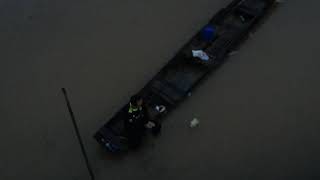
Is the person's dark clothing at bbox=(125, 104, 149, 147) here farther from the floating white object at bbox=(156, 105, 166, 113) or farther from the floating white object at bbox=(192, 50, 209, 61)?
the floating white object at bbox=(192, 50, 209, 61)

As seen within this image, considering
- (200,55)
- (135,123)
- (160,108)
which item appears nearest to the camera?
(135,123)

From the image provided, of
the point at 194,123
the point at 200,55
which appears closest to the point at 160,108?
the point at 194,123

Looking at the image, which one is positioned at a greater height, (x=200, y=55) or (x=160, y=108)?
(x=200, y=55)

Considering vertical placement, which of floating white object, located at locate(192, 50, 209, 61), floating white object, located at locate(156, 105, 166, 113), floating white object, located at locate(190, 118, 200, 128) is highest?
floating white object, located at locate(192, 50, 209, 61)

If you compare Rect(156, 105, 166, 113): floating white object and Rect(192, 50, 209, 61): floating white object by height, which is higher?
Rect(192, 50, 209, 61): floating white object

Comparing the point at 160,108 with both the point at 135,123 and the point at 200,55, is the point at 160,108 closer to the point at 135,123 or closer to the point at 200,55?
the point at 135,123

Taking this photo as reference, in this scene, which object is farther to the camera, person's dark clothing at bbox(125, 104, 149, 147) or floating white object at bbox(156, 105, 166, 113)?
floating white object at bbox(156, 105, 166, 113)

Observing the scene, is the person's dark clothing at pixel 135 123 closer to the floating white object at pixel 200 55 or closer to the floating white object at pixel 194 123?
the floating white object at pixel 194 123

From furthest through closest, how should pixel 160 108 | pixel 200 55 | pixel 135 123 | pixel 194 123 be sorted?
1. pixel 200 55
2. pixel 160 108
3. pixel 194 123
4. pixel 135 123

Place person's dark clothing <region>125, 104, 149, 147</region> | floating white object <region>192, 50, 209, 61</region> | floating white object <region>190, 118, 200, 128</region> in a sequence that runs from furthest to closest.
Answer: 1. floating white object <region>192, 50, 209, 61</region>
2. floating white object <region>190, 118, 200, 128</region>
3. person's dark clothing <region>125, 104, 149, 147</region>

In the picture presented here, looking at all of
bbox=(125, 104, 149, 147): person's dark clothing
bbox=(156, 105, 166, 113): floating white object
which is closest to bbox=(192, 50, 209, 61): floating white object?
bbox=(156, 105, 166, 113): floating white object

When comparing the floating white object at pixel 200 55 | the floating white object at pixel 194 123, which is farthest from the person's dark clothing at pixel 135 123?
the floating white object at pixel 200 55

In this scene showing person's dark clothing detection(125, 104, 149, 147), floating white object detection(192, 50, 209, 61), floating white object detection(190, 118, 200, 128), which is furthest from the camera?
floating white object detection(192, 50, 209, 61)
